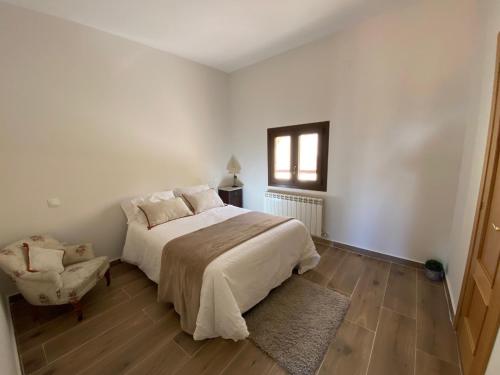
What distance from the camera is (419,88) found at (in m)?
2.16

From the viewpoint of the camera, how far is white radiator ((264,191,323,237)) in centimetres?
300

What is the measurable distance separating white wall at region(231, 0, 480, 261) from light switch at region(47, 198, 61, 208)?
3.15 metres

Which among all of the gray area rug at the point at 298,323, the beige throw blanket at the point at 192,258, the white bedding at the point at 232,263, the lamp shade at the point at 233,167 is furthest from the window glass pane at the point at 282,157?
the gray area rug at the point at 298,323

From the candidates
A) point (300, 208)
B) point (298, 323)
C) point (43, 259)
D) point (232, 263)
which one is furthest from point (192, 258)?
point (300, 208)

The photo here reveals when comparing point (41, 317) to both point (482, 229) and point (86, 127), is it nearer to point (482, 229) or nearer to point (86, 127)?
point (86, 127)

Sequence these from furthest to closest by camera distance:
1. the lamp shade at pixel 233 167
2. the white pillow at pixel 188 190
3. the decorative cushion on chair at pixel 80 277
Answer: the lamp shade at pixel 233 167
the white pillow at pixel 188 190
the decorative cushion on chair at pixel 80 277

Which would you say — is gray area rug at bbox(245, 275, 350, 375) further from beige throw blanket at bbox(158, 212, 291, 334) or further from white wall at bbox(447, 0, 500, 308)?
white wall at bbox(447, 0, 500, 308)

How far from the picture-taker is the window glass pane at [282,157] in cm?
336

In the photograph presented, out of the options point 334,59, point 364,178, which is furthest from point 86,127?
point 364,178

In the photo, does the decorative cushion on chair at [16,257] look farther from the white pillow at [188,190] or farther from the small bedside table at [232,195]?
the small bedside table at [232,195]

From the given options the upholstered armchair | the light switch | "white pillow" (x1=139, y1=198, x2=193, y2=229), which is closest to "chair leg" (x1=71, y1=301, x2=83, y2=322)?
the upholstered armchair

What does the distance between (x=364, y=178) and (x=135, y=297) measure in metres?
3.01

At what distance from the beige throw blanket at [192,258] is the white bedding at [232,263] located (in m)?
0.08

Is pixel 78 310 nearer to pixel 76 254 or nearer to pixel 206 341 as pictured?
pixel 76 254
